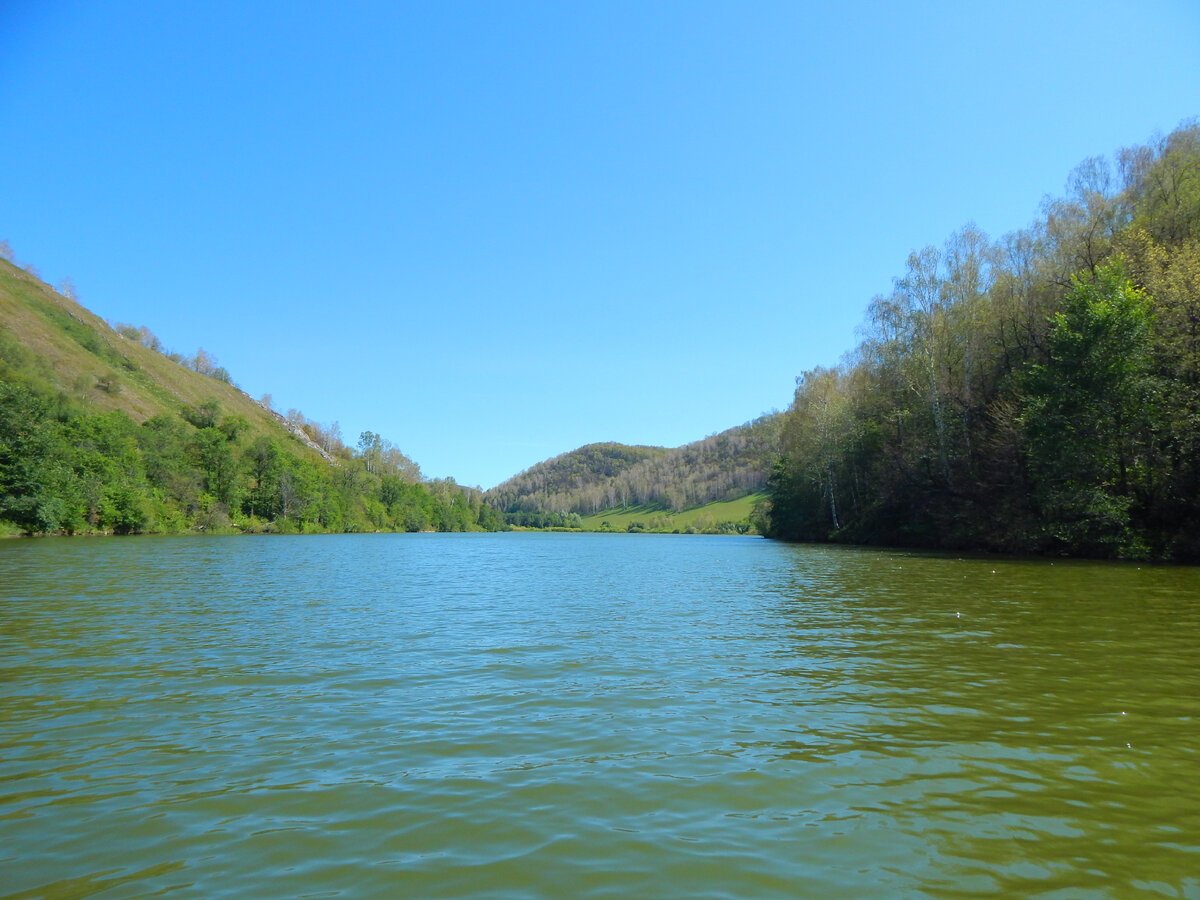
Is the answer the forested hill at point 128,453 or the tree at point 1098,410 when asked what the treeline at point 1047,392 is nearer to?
the tree at point 1098,410

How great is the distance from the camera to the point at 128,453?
318 ft

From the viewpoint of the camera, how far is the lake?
5.77 m

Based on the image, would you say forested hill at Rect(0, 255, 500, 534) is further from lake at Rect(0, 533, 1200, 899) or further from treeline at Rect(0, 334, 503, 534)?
lake at Rect(0, 533, 1200, 899)

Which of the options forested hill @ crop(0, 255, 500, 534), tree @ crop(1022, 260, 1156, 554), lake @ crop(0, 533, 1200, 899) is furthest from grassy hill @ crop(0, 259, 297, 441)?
tree @ crop(1022, 260, 1156, 554)

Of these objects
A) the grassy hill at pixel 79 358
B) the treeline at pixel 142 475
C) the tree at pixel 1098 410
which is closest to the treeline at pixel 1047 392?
the tree at pixel 1098 410

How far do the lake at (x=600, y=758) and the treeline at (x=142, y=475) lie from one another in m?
71.1

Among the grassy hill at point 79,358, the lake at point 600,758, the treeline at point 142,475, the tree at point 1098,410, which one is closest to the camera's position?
the lake at point 600,758

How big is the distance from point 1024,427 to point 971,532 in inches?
428

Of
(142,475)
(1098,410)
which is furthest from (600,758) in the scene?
(142,475)

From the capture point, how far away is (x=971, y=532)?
5178cm

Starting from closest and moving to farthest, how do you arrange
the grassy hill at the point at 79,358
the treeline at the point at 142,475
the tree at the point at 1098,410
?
the tree at the point at 1098,410 → the treeline at the point at 142,475 → the grassy hill at the point at 79,358

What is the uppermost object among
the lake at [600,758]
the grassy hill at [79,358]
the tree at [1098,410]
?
the grassy hill at [79,358]

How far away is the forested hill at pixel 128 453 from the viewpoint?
7500cm

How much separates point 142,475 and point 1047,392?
364 ft
